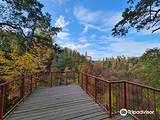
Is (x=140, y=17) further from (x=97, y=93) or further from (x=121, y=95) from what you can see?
(x=97, y=93)

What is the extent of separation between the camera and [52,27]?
660cm

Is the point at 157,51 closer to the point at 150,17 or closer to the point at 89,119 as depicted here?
the point at 150,17

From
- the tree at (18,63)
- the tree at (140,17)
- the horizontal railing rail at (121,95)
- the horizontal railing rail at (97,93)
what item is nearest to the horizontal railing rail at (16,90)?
the horizontal railing rail at (97,93)

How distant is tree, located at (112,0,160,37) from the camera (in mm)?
3822

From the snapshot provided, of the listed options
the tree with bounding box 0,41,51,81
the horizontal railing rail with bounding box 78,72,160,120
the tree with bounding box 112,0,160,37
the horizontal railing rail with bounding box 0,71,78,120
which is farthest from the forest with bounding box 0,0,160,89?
the horizontal railing rail with bounding box 78,72,160,120

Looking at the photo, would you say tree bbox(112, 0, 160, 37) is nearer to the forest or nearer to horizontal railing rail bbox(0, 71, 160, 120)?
the forest

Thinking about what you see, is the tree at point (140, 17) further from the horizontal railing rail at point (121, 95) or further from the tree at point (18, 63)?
the tree at point (18, 63)

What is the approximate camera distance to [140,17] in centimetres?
418

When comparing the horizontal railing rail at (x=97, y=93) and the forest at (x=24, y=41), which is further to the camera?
the forest at (x=24, y=41)

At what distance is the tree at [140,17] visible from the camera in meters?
3.82

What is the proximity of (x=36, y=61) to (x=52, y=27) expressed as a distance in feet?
10.9

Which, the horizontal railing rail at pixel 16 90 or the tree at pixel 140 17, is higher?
the tree at pixel 140 17

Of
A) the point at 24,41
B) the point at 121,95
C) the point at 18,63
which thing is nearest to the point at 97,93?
the point at 121,95

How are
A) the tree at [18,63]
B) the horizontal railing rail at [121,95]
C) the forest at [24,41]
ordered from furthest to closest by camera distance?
1. the tree at [18,63]
2. the forest at [24,41]
3. the horizontal railing rail at [121,95]
